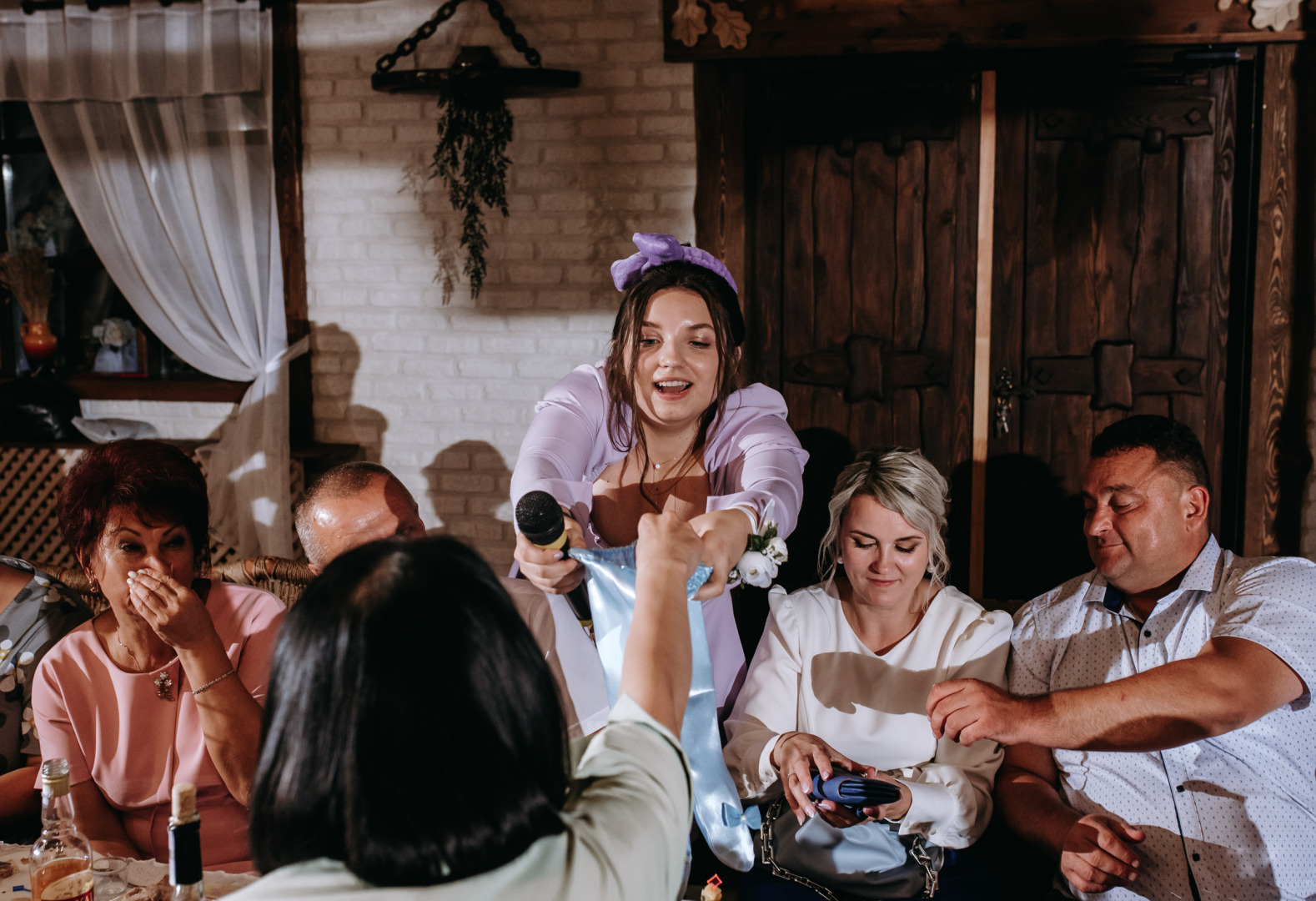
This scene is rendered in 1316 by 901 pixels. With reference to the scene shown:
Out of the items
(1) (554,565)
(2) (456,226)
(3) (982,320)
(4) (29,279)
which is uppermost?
(2) (456,226)

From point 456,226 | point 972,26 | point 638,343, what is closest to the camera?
point 638,343

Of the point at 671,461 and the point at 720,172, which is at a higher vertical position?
the point at 720,172

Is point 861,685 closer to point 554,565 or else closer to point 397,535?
point 554,565

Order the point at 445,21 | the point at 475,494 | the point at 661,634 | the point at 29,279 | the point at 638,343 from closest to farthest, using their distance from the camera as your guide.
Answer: the point at 661,634, the point at 638,343, the point at 445,21, the point at 475,494, the point at 29,279

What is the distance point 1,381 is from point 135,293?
794 millimetres

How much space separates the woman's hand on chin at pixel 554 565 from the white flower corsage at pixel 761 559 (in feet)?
0.86

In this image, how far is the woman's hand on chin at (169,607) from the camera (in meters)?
1.60

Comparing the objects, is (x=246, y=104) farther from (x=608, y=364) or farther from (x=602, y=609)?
(x=602, y=609)

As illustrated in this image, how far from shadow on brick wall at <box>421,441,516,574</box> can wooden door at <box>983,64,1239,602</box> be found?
1.82m

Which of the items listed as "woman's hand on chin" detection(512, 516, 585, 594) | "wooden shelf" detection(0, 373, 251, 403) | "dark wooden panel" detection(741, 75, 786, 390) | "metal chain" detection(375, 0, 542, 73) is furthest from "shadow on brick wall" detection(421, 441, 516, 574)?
"woman's hand on chin" detection(512, 516, 585, 594)

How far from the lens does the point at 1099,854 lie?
1.76 metres

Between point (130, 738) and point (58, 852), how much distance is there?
0.54 m

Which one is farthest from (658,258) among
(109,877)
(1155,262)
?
(1155,262)

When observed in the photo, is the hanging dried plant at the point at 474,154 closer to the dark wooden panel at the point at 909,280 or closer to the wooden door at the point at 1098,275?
the dark wooden panel at the point at 909,280
